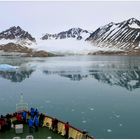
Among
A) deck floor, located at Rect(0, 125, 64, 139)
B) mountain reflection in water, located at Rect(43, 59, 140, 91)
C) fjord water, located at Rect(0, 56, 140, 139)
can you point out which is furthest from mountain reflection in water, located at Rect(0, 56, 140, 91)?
deck floor, located at Rect(0, 125, 64, 139)

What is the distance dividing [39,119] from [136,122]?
934cm

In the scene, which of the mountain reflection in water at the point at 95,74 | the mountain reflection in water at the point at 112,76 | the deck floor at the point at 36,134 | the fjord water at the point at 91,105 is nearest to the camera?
the deck floor at the point at 36,134

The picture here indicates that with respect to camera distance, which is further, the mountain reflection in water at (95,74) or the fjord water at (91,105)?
the mountain reflection in water at (95,74)

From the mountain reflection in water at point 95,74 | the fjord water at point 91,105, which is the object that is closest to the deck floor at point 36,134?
the fjord water at point 91,105

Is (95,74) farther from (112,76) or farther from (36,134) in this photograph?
(36,134)

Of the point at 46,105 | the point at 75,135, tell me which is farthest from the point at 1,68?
the point at 75,135

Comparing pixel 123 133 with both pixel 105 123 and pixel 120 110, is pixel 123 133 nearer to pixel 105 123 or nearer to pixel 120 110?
pixel 105 123

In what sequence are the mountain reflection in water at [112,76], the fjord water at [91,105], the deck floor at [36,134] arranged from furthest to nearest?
the mountain reflection in water at [112,76], the fjord water at [91,105], the deck floor at [36,134]

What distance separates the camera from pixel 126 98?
38938 mm

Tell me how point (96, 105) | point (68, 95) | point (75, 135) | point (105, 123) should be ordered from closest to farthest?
point (75, 135) → point (105, 123) → point (96, 105) → point (68, 95)

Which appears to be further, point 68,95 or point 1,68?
point 1,68

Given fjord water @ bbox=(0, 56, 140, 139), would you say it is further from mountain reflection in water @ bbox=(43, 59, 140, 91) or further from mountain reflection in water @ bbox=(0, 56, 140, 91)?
mountain reflection in water @ bbox=(0, 56, 140, 91)

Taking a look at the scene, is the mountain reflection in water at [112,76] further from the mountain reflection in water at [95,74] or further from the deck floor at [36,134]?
the deck floor at [36,134]

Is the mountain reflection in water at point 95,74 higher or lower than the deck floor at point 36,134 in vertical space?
higher
